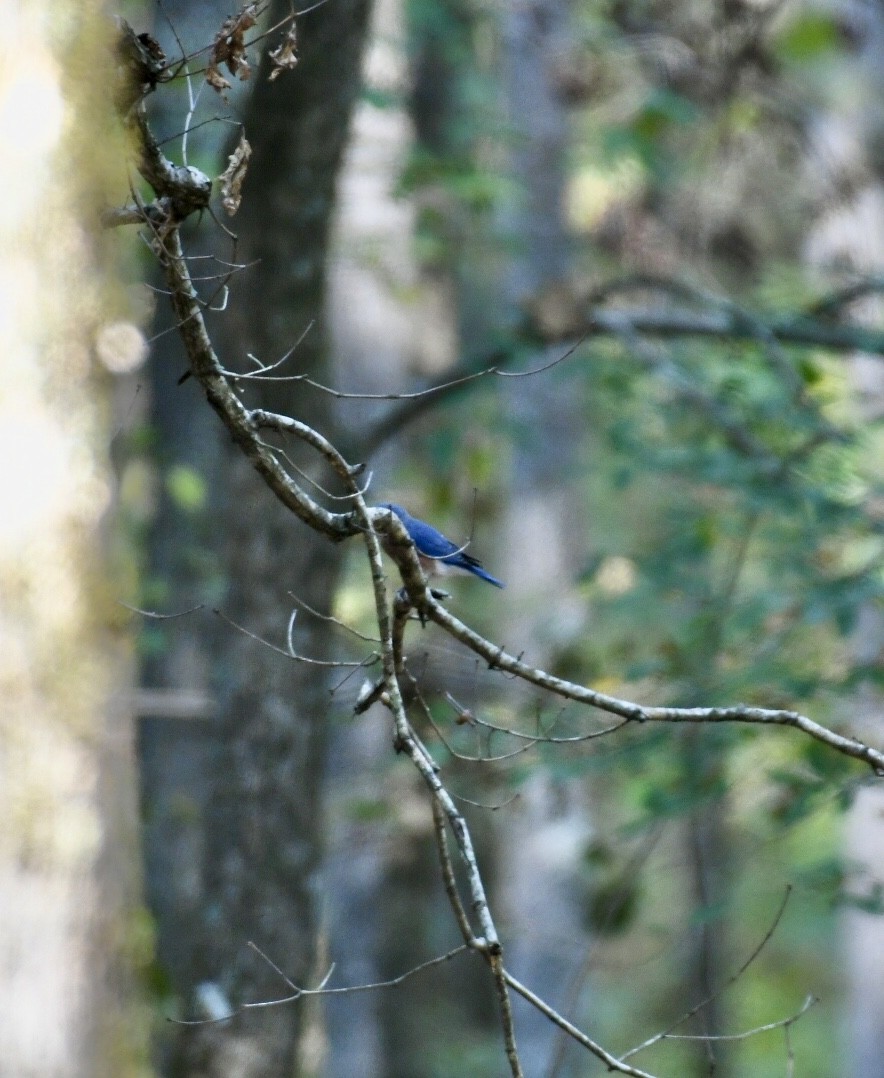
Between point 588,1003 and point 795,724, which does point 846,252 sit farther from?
point 588,1003

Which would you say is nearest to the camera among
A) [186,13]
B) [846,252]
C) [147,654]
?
[186,13]

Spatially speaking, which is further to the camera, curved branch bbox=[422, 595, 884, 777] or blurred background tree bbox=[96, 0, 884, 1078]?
blurred background tree bbox=[96, 0, 884, 1078]

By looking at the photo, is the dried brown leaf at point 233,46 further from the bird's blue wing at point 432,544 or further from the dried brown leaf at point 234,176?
the bird's blue wing at point 432,544

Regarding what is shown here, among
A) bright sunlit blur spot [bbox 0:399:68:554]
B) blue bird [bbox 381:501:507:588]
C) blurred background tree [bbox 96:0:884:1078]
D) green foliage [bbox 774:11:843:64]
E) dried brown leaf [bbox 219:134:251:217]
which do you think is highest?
green foliage [bbox 774:11:843:64]

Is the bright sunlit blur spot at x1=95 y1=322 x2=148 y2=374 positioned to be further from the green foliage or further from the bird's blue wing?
the green foliage

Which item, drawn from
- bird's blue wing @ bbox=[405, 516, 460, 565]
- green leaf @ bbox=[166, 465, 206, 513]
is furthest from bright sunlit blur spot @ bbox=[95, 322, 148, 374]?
green leaf @ bbox=[166, 465, 206, 513]

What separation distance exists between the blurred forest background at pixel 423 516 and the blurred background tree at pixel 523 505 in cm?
3

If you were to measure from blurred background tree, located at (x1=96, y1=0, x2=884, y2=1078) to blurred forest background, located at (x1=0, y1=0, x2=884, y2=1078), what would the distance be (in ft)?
0.10

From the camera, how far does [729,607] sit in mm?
6188

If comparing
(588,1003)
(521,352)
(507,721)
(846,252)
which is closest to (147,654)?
(507,721)

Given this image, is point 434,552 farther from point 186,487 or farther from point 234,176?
point 186,487

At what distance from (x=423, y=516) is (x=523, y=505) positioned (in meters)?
2.51

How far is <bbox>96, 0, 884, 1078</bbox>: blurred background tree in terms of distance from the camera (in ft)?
18.8

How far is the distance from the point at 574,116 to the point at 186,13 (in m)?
5.25
